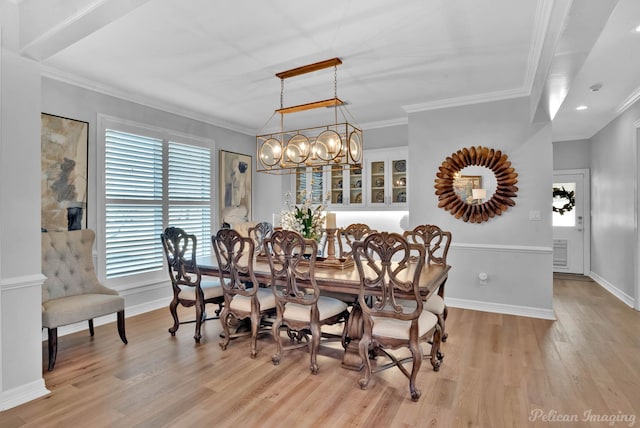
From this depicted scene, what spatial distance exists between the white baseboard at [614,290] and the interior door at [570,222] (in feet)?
1.22

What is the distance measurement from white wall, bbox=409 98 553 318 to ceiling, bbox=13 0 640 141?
27 cm

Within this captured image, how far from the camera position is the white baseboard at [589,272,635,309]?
451 cm

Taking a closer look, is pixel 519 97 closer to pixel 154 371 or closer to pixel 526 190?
pixel 526 190

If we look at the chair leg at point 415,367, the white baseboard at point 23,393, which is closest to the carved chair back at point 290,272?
the chair leg at point 415,367

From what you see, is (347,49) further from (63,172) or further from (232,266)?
(63,172)

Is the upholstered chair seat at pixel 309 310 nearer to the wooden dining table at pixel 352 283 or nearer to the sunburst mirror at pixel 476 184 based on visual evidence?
the wooden dining table at pixel 352 283

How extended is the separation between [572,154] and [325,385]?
256 inches

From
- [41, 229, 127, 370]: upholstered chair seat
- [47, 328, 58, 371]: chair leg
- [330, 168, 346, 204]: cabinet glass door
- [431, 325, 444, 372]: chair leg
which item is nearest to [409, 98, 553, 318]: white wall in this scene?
[330, 168, 346, 204]: cabinet glass door

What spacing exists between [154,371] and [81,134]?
261 cm

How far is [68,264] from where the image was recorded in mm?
3338

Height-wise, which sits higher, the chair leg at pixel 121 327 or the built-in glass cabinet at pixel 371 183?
the built-in glass cabinet at pixel 371 183

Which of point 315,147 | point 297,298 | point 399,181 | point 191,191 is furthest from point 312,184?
point 297,298

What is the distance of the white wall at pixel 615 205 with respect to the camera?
4465 mm

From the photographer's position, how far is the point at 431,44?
2.97 meters
